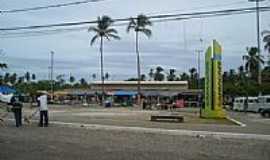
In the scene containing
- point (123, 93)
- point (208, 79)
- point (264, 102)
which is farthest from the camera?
point (123, 93)

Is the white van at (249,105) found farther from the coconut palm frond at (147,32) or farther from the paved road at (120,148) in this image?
the paved road at (120,148)

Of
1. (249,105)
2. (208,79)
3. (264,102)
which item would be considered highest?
(208,79)

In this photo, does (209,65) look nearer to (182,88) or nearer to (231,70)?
(182,88)

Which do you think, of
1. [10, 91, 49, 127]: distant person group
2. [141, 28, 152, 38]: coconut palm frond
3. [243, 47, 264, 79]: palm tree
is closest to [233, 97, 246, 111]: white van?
[141, 28, 152, 38]: coconut palm frond

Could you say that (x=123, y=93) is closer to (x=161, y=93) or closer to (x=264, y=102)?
(x=161, y=93)

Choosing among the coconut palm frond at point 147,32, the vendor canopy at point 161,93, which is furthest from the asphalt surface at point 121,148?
the vendor canopy at point 161,93

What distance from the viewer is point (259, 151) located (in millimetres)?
15992

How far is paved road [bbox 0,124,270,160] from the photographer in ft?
45.3

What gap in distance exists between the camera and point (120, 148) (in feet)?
52.1

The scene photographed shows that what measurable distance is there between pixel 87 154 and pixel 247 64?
8911cm

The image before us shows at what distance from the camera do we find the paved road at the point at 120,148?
13.8 meters

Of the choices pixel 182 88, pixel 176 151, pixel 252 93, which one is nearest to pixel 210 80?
pixel 176 151

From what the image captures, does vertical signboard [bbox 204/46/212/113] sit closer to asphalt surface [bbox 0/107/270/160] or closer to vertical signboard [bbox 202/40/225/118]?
vertical signboard [bbox 202/40/225/118]

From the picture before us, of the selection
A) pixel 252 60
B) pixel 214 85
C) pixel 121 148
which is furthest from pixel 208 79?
pixel 252 60
